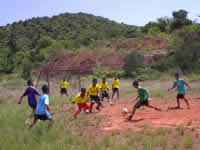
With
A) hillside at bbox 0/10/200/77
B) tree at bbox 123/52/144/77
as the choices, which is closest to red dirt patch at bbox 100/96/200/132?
hillside at bbox 0/10/200/77

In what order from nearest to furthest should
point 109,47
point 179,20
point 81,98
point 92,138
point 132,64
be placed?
1. point 92,138
2. point 81,98
3. point 132,64
4. point 109,47
5. point 179,20

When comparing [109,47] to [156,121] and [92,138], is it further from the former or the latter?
[92,138]

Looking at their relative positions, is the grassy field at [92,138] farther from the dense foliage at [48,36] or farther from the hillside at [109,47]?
the dense foliage at [48,36]

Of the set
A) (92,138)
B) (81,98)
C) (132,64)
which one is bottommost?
(92,138)

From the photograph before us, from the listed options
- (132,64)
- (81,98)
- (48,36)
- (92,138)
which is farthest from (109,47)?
(92,138)

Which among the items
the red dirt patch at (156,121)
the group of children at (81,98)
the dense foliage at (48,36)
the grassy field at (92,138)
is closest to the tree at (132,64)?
the dense foliage at (48,36)

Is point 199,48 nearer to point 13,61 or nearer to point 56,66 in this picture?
point 56,66

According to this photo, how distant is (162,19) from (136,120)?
6643 cm

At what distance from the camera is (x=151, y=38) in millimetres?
57500

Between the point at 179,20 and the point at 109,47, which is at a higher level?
the point at 179,20

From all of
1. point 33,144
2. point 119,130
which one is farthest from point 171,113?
point 33,144

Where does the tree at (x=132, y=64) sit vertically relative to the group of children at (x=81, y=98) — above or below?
above

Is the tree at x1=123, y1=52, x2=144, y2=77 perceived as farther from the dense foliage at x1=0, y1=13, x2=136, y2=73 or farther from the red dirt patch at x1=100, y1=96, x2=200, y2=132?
→ the red dirt patch at x1=100, y1=96, x2=200, y2=132

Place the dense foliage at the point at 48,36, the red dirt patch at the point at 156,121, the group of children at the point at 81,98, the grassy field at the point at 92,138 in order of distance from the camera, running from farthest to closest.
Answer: the dense foliage at the point at 48,36 < the red dirt patch at the point at 156,121 < the group of children at the point at 81,98 < the grassy field at the point at 92,138
